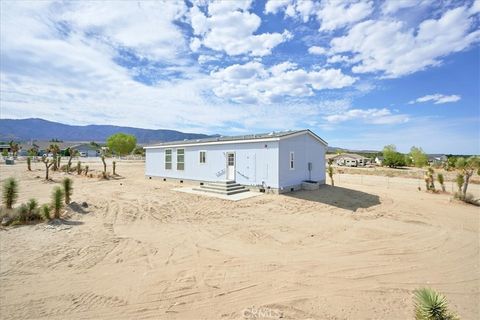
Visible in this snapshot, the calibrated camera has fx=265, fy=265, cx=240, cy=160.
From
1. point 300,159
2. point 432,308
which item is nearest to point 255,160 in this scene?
point 300,159

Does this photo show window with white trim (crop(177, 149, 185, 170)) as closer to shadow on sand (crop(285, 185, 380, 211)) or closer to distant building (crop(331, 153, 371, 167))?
shadow on sand (crop(285, 185, 380, 211))

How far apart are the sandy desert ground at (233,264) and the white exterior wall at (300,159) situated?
4.23 meters

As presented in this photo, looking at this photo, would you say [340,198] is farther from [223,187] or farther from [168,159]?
[168,159]

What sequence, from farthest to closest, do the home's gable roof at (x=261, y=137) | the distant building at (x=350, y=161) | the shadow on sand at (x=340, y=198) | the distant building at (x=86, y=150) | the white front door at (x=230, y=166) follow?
the distant building at (x=86, y=150) → the distant building at (x=350, y=161) → the white front door at (x=230, y=166) → the home's gable roof at (x=261, y=137) → the shadow on sand at (x=340, y=198)

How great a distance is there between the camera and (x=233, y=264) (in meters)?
6.33

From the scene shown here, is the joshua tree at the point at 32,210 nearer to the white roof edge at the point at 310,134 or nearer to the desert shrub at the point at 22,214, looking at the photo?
the desert shrub at the point at 22,214

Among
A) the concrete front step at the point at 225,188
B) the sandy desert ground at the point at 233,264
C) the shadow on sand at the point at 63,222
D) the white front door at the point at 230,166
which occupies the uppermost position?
the white front door at the point at 230,166

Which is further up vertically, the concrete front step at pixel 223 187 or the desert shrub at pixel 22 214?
the concrete front step at pixel 223 187

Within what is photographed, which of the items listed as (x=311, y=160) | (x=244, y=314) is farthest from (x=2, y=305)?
(x=311, y=160)

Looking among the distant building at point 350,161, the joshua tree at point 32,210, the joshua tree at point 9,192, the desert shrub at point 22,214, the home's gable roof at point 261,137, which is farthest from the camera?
the distant building at point 350,161

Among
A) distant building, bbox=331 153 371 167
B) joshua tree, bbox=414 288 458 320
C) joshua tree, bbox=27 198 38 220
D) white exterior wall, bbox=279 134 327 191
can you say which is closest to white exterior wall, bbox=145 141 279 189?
white exterior wall, bbox=279 134 327 191

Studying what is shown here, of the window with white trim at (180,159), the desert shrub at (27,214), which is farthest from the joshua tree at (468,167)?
the desert shrub at (27,214)

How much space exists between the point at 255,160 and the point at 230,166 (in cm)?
203

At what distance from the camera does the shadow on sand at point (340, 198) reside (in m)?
13.5
